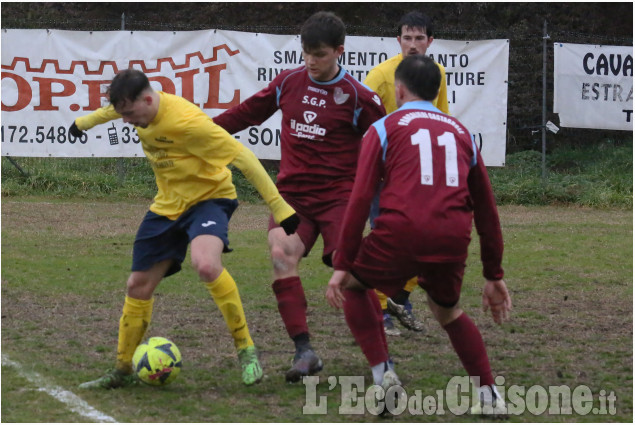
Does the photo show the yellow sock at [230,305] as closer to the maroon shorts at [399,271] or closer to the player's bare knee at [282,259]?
the player's bare knee at [282,259]

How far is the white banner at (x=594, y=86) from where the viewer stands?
1444cm

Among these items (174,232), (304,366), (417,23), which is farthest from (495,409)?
(417,23)

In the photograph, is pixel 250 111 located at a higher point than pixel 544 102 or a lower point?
lower

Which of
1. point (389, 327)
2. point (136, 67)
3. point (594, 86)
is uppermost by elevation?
point (136, 67)

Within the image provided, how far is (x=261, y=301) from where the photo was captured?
7770mm

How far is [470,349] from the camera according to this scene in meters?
4.89

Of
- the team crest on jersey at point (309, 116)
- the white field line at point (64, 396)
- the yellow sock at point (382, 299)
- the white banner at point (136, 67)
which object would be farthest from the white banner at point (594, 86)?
the white field line at point (64, 396)

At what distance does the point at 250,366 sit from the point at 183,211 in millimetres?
942

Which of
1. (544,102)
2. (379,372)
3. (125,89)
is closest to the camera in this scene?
(379,372)

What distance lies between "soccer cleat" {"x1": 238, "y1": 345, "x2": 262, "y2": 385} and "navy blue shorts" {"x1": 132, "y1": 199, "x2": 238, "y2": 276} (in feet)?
1.94

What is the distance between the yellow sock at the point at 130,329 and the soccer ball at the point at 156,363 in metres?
0.04

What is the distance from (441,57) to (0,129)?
247 inches

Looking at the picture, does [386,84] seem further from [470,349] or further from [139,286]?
[470,349]

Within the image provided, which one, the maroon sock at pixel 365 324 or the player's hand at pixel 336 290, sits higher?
the player's hand at pixel 336 290
